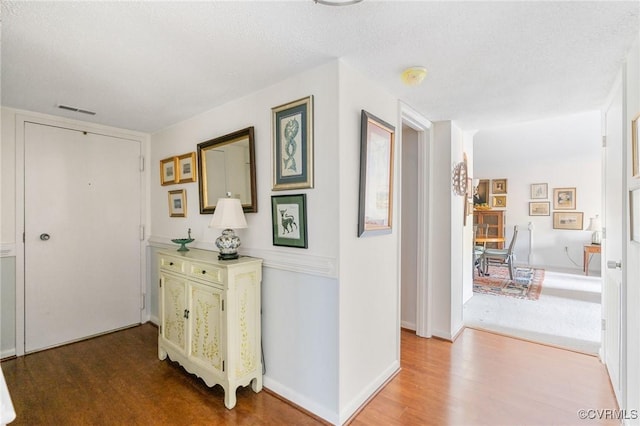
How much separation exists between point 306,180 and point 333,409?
1407 millimetres

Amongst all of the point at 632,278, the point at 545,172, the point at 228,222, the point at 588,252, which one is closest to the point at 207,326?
the point at 228,222

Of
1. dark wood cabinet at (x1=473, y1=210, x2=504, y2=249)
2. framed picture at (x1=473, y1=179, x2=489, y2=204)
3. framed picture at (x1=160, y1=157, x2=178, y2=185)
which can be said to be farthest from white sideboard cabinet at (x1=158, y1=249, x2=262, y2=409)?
framed picture at (x1=473, y1=179, x2=489, y2=204)

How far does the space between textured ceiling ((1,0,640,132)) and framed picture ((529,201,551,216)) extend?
4.86m

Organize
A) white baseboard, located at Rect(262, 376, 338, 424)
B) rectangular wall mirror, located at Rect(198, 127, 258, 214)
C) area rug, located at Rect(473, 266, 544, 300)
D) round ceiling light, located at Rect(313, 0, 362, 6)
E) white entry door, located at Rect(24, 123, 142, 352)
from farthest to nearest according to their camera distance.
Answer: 1. area rug, located at Rect(473, 266, 544, 300)
2. white entry door, located at Rect(24, 123, 142, 352)
3. rectangular wall mirror, located at Rect(198, 127, 258, 214)
4. white baseboard, located at Rect(262, 376, 338, 424)
5. round ceiling light, located at Rect(313, 0, 362, 6)

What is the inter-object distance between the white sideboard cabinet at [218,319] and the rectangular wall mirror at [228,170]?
0.50m

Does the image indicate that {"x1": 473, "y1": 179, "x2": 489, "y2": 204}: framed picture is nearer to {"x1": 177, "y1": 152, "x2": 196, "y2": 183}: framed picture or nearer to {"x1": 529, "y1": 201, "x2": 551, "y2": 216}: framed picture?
{"x1": 529, "y1": 201, "x2": 551, "y2": 216}: framed picture

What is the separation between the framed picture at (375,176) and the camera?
1.97m

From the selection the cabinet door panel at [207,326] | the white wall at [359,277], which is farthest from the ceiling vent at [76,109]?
the white wall at [359,277]

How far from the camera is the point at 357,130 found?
1963 mm

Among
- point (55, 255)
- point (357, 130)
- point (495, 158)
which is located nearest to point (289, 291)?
point (357, 130)

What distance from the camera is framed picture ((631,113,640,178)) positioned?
5.03 feet

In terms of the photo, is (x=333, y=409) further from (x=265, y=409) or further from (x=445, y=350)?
(x=445, y=350)

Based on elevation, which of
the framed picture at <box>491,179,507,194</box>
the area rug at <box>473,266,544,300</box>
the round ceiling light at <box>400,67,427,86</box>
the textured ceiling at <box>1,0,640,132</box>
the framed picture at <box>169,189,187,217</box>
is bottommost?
the area rug at <box>473,266,544,300</box>

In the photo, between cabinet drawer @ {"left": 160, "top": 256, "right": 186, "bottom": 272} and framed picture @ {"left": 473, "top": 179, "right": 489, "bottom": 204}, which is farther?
framed picture @ {"left": 473, "top": 179, "right": 489, "bottom": 204}
